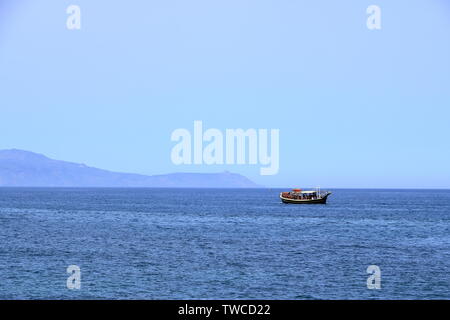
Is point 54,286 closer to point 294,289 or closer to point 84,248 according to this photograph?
point 294,289

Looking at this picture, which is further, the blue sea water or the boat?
the boat

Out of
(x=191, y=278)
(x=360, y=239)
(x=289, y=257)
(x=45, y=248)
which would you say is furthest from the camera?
(x=360, y=239)

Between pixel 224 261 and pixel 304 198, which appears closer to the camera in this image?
pixel 224 261

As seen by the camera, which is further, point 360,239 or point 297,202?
point 297,202

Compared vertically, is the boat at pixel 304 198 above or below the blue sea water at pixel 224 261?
above

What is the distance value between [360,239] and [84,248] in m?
34.8

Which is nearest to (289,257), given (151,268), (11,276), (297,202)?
(151,268)

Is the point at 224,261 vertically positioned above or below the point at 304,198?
below

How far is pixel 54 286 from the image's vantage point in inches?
1634

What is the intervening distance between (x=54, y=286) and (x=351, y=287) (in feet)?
70.4

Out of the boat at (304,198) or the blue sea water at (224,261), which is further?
the boat at (304,198)

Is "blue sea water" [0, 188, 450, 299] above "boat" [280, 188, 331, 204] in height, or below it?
below
